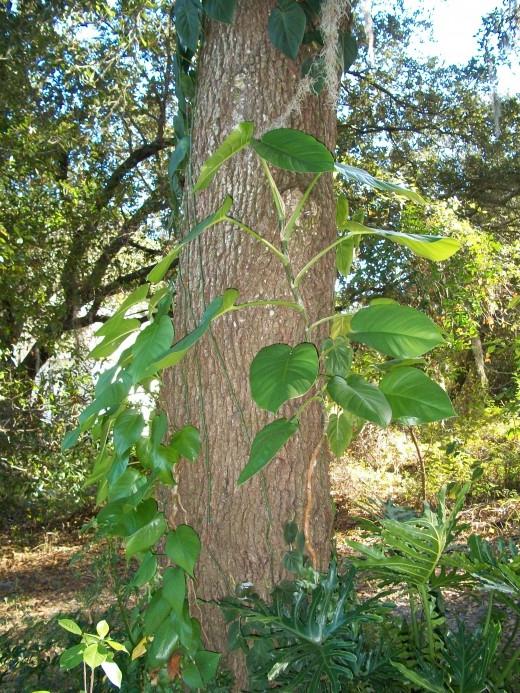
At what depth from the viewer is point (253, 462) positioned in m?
1.14

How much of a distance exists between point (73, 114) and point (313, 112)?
3956 mm

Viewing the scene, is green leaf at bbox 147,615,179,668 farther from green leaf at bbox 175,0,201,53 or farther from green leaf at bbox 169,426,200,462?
green leaf at bbox 175,0,201,53

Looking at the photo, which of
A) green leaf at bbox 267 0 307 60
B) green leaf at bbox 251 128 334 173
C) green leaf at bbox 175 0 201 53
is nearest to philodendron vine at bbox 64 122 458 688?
green leaf at bbox 251 128 334 173

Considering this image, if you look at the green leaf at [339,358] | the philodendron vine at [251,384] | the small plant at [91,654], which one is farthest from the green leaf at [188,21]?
the small plant at [91,654]

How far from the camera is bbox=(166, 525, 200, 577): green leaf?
4.10 feet

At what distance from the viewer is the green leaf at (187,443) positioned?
132 cm

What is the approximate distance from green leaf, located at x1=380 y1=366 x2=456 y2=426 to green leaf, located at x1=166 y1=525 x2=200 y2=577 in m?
0.46

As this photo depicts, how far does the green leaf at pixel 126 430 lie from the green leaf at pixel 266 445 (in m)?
0.27

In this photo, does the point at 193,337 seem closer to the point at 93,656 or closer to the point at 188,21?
the point at 93,656

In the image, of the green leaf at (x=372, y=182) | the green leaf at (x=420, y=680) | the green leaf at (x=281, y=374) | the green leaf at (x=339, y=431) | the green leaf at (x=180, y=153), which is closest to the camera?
the green leaf at (x=420, y=680)

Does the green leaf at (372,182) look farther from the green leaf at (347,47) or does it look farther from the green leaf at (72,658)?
the green leaf at (72,658)

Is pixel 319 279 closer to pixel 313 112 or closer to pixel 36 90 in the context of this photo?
pixel 313 112

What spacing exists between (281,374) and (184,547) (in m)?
0.42

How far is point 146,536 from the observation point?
132cm
